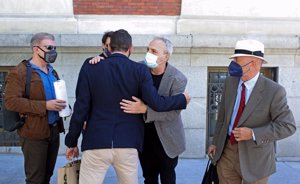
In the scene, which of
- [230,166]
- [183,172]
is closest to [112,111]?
[230,166]

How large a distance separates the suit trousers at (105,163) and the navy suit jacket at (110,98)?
0.05 metres

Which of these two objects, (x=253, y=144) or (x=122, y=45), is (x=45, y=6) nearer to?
(x=122, y=45)

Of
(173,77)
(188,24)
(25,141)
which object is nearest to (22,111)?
(25,141)

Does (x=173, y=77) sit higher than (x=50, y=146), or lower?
higher

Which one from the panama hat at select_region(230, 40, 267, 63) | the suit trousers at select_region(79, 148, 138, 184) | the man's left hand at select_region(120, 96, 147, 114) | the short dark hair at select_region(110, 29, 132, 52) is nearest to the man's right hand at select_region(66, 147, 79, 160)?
the suit trousers at select_region(79, 148, 138, 184)

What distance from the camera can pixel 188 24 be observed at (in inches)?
234

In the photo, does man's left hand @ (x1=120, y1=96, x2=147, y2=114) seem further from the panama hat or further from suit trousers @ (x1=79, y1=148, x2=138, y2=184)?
the panama hat

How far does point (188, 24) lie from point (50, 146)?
3.27 m

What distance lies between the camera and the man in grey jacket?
3.25m

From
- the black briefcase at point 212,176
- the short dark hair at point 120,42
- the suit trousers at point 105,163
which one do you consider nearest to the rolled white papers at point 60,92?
the suit trousers at point 105,163

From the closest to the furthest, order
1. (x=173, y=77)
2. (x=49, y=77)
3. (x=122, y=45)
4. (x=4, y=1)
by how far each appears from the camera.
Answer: (x=122, y=45) < (x=173, y=77) < (x=49, y=77) < (x=4, y=1)

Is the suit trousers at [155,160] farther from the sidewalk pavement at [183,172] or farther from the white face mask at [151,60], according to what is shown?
the sidewalk pavement at [183,172]

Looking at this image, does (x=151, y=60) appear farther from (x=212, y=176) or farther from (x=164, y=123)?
(x=212, y=176)

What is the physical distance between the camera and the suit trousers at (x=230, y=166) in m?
3.02
